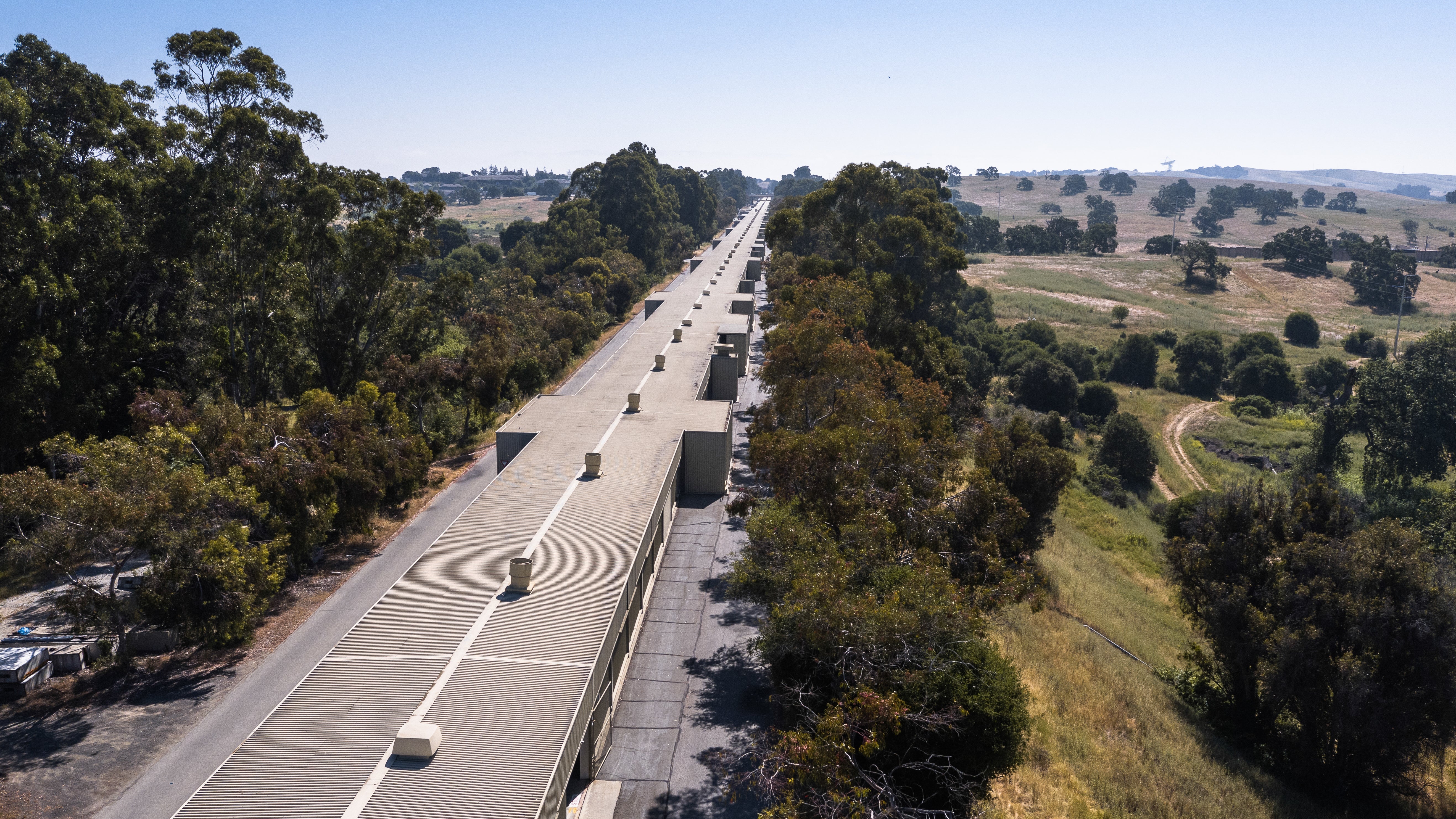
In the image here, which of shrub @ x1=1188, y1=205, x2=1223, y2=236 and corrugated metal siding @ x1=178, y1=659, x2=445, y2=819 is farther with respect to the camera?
shrub @ x1=1188, y1=205, x2=1223, y2=236

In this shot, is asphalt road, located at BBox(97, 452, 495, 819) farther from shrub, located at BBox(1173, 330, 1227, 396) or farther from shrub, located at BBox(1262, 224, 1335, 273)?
shrub, located at BBox(1262, 224, 1335, 273)

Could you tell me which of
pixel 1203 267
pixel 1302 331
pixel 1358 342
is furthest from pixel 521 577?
pixel 1203 267

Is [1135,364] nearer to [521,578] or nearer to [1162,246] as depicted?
[521,578]

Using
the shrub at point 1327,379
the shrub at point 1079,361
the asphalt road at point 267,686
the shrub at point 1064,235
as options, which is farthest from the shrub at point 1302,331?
the asphalt road at point 267,686

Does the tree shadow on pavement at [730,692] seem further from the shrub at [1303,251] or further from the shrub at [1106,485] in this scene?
the shrub at [1303,251]

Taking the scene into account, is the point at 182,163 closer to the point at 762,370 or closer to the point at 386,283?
the point at 386,283

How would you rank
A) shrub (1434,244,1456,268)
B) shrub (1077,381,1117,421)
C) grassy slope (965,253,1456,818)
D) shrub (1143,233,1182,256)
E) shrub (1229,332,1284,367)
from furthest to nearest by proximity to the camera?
shrub (1143,233,1182,256)
shrub (1434,244,1456,268)
shrub (1229,332,1284,367)
shrub (1077,381,1117,421)
grassy slope (965,253,1456,818)

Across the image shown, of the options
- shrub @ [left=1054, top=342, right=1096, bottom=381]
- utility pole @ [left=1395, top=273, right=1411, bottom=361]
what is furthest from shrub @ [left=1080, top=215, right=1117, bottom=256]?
shrub @ [left=1054, top=342, right=1096, bottom=381]

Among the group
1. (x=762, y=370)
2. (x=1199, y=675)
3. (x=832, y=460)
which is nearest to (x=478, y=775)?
(x=832, y=460)
